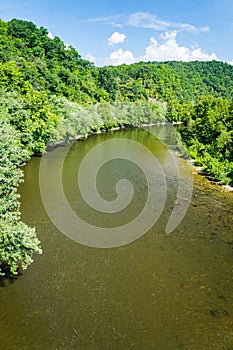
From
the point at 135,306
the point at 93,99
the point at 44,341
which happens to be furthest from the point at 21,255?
the point at 93,99

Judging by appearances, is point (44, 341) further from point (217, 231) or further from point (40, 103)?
point (40, 103)

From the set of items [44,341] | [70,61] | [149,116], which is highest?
[70,61]

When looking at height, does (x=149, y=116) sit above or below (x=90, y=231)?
above

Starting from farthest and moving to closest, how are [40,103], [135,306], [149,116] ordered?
[149,116], [40,103], [135,306]

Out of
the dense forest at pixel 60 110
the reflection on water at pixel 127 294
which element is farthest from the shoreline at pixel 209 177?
the reflection on water at pixel 127 294

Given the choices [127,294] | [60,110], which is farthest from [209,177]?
[60,110]

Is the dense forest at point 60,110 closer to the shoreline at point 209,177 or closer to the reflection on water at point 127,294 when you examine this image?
the shoreline at point 209,177
